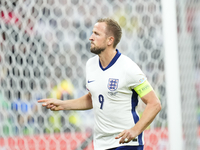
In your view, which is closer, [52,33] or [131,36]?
[131,36]

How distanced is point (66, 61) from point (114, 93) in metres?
1.90

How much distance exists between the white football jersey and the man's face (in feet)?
0.38

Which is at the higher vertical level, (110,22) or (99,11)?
(99,11)

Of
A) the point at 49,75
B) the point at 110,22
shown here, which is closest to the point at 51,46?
the point at 49,75

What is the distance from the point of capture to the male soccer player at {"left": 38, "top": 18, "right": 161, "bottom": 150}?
5.52ft

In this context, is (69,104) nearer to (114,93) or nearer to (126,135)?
(114,93)

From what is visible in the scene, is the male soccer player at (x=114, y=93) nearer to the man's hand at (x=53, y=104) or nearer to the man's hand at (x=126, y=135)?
the man's hand at (x=126, y=135)

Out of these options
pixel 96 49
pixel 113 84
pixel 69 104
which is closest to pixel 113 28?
pixel 96 49

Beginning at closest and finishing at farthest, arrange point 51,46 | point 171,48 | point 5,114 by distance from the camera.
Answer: point 171,48 < point 5,114 < point 51,46

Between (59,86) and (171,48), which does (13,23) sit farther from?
(171,48)

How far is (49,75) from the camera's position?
330cm

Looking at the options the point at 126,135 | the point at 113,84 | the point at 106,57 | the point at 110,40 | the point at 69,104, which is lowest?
the point at 126,135

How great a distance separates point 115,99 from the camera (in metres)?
1.73

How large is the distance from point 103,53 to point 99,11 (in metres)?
1.50
